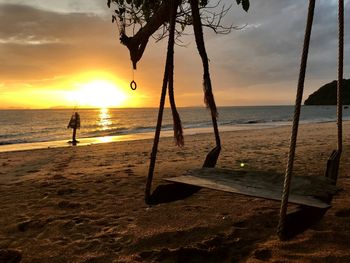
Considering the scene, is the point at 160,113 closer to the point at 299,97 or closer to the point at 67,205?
the point at 299,97

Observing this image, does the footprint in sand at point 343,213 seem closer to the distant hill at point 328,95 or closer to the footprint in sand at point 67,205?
the footprint in sand at point 67,205

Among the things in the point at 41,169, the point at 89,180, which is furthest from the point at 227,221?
the point at 41,169

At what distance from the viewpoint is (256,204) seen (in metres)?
4.96

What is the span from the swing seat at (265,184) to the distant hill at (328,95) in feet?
449

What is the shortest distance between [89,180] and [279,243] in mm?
4777

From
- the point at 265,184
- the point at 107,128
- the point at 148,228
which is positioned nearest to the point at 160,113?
the point at 265,184

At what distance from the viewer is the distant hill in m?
130

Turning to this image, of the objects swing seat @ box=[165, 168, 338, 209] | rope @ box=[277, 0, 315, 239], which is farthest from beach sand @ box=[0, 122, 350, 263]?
rope @ box=[277, 0, 315, 239]

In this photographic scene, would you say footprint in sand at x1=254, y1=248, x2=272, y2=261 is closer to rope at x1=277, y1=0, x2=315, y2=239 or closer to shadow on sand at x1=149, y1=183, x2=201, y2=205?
rope at x1=277, y1=0, x2=315, y2=239

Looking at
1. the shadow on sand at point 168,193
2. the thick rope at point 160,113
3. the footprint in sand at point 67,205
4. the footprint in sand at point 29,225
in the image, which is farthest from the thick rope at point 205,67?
the footprint in sand at point 29,225

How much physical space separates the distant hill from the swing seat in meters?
137

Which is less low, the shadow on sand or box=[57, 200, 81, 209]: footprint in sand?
the shadow on sand

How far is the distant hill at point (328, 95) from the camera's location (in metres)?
130

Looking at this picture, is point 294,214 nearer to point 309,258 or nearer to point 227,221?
point 309,258
